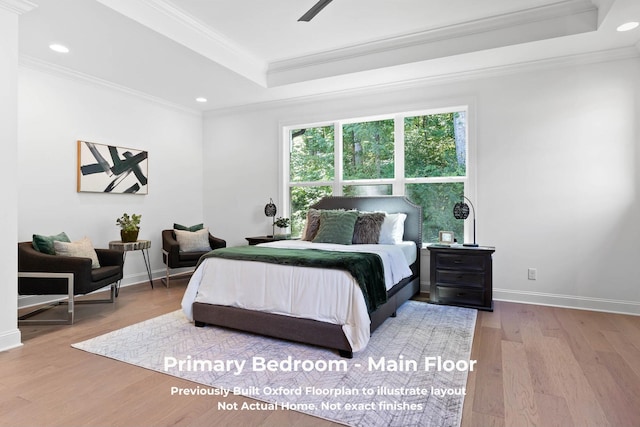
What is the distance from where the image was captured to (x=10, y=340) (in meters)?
2.77

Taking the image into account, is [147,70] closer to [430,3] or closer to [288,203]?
[288,203]

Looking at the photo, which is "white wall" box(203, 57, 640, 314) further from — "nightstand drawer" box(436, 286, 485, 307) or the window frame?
"nightstand drawer" box(436, 286, 485, 307)

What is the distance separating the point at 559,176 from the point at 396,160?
1.85 metres

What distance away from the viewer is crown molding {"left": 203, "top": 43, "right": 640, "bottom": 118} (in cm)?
370

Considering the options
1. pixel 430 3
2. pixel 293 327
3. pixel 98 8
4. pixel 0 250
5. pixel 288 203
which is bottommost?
pixel 293 327

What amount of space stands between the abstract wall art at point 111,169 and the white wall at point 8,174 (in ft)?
5.38

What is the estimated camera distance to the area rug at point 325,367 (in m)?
1.95

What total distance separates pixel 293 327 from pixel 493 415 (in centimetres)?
144

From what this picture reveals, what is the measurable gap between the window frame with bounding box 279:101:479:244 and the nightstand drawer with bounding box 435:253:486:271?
0.58 meters

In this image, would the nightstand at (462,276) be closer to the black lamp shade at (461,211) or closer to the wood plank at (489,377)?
the black lamp shade at (461,211)

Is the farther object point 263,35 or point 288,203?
point 288,203

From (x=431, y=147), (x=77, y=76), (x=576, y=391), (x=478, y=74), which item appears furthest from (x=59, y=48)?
(x=576, y=391)

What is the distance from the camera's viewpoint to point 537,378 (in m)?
2.26

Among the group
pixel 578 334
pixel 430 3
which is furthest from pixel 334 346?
pixel 430 3
